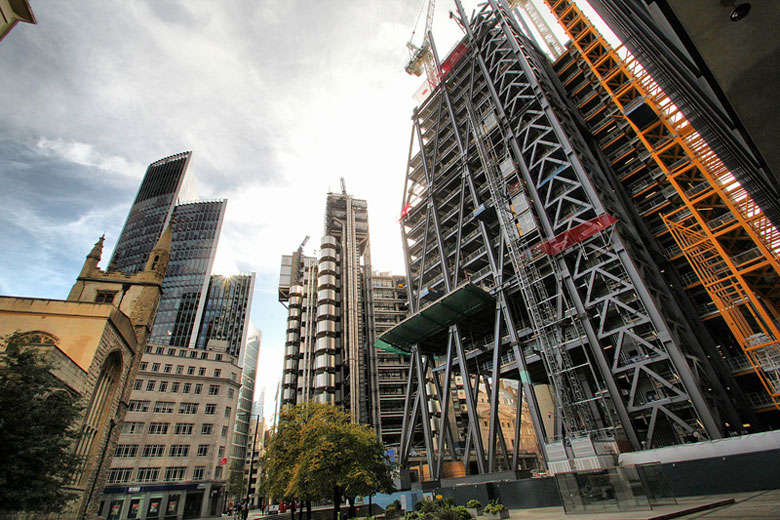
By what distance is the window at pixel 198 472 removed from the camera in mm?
49031

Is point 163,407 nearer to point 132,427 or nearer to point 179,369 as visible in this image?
point 132,427

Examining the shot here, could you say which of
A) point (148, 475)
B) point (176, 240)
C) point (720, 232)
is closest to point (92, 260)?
point (148, 475)

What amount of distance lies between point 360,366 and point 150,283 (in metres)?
36.7

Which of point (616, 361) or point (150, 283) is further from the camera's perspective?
point (150, 283)

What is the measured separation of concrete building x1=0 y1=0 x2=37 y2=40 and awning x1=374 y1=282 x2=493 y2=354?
31607mm

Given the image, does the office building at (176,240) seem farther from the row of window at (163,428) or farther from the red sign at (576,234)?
the red sign at (576,234)

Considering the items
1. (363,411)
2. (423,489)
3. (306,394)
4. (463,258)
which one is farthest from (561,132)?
(306,394)

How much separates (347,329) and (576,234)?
45147mm

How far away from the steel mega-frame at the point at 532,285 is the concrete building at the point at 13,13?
29.0m

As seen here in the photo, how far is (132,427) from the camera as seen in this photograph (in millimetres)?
48781

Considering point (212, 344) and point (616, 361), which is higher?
point (212, 344)

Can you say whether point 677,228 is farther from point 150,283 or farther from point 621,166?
point 150,283

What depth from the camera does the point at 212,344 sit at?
218 feet

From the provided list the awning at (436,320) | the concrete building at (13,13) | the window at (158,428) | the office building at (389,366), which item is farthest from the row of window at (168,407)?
the concrete building at (13,13)
